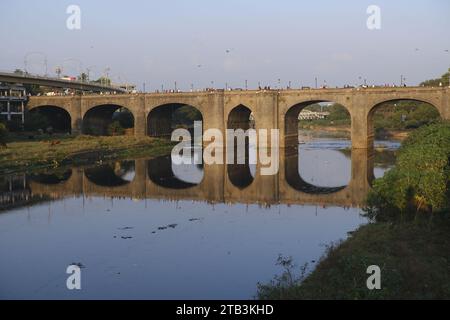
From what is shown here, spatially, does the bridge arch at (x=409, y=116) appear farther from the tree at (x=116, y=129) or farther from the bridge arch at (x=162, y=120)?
the tree at (x=116, y=129)

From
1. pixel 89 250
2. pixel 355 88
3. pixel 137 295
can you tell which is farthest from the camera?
pixel 355 88

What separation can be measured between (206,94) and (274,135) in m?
9.77

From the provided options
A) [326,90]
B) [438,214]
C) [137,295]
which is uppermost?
[326,90]

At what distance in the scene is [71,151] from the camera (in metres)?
55.2

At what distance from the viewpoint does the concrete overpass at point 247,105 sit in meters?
58.8

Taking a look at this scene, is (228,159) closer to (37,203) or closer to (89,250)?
(37,203)

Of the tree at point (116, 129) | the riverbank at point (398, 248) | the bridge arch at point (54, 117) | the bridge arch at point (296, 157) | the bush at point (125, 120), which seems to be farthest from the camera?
the bush at point (125, 120)

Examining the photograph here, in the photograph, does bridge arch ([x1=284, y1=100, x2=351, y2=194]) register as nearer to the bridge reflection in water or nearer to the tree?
the bridge reflection in water

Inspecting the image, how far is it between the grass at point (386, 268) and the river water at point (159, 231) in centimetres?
115

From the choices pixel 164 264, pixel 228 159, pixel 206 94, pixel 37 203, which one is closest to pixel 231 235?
pixel 164 264

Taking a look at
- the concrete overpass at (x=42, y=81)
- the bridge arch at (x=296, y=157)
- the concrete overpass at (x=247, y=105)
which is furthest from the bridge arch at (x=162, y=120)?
the concrete overpass at (x=42, y=81)

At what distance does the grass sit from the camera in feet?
47.6

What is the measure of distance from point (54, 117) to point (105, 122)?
7.81 metres

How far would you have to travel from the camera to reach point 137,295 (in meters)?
16.1
